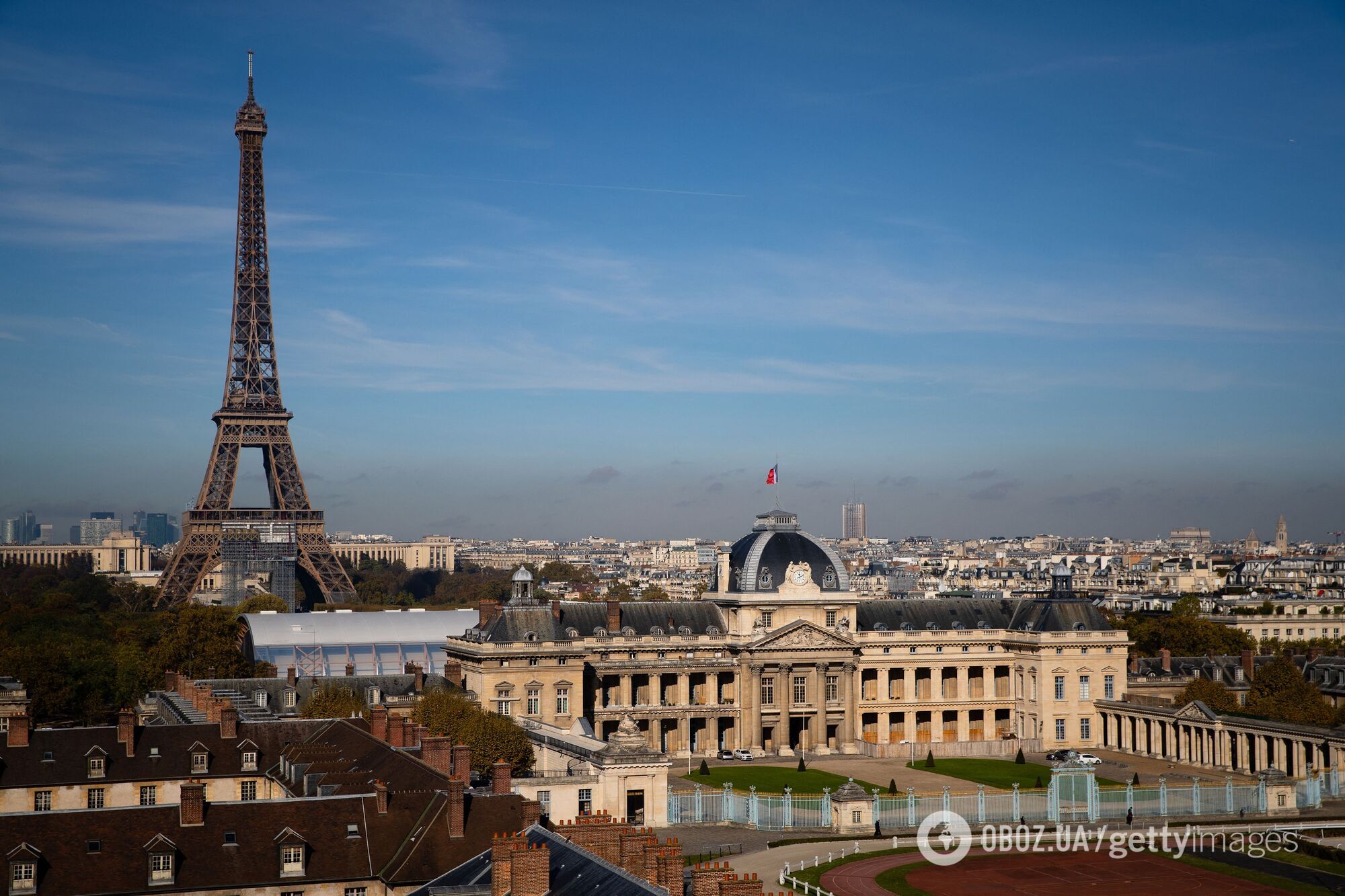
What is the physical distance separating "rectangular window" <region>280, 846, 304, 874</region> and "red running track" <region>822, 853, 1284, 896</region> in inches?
917

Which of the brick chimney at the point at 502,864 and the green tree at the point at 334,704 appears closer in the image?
the brick chimney at the point at 502,864

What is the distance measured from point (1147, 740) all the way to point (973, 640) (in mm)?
16026

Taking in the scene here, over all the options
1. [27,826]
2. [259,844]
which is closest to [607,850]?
[259,844]

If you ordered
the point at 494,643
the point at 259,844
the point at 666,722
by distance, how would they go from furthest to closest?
1. the point at 666,722
2. the point at 494,643
3. the point at 259,844

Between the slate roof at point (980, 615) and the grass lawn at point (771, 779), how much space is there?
2063cm

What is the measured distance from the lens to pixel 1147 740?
119000 mm

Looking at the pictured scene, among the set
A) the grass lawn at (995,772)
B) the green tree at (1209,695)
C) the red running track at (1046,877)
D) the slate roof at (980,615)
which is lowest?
the grass lawn at (995,772)

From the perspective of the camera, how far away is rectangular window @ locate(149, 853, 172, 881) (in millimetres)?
50719

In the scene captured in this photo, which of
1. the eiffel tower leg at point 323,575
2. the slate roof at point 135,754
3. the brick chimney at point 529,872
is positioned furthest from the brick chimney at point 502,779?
the eiffel tower leg at point 323,575

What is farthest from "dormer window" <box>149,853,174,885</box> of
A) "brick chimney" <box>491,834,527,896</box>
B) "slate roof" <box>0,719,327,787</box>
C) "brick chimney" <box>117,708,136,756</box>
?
"brick chimney" <box>117,708,136,756</box>

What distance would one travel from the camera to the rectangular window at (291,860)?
52031mm

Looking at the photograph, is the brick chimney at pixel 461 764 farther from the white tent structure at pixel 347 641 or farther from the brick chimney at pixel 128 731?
the white tent structure at pixel 347 641

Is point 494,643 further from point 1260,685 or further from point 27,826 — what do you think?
point 27,826

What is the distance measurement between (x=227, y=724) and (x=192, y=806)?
66.2 ft
